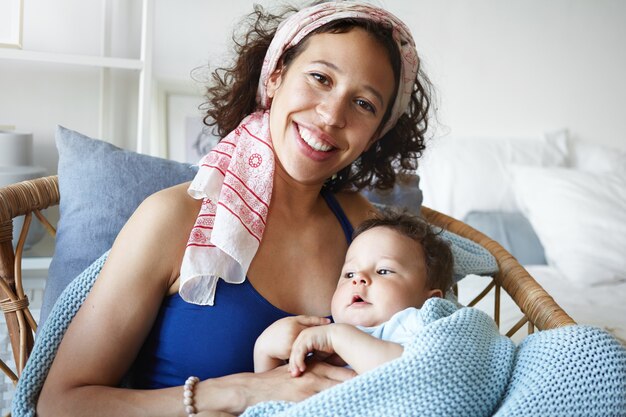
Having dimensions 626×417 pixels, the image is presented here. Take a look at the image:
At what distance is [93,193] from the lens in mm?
1394

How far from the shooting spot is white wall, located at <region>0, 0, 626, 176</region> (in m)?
2.36

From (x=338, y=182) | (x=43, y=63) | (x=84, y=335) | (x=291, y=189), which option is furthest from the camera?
(x=43, y=63)

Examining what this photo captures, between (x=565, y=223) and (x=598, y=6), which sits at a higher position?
(x=598, y=6)

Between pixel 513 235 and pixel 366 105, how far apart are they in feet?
5.93

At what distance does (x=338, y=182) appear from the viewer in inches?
59.9

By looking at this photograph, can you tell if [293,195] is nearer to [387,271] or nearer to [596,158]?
[387,271]

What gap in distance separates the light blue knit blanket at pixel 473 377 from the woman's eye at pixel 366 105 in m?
0.40

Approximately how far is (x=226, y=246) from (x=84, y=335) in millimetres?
261

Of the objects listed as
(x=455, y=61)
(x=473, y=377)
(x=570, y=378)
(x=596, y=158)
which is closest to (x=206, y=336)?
(x=473, y=377)

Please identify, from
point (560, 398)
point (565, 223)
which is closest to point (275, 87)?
point (560, 398)

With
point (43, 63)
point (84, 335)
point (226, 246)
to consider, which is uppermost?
point (43, 63)

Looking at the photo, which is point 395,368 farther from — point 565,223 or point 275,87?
point 565,223

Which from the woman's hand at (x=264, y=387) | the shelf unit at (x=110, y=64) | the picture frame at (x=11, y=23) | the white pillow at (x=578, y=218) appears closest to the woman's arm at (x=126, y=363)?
the woman's hand at (x=264, y=387)

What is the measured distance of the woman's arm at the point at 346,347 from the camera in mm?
981
